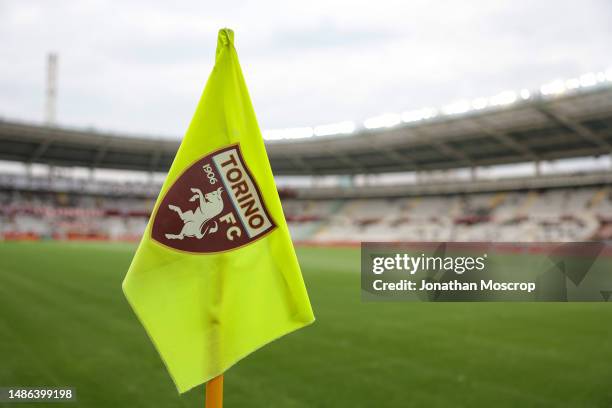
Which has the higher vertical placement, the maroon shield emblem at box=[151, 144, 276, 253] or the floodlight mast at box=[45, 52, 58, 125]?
the floodlight mast at box=[45, 52, 58, 125]

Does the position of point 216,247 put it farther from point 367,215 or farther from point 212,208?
point 367,215

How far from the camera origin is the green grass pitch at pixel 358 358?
4176mm

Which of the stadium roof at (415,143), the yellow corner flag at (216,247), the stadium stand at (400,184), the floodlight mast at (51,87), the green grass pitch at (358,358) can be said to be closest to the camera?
the yellow corner flag at (216,247)

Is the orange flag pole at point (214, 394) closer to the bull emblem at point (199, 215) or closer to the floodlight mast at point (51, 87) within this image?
the bull emblem at point (199, 215)

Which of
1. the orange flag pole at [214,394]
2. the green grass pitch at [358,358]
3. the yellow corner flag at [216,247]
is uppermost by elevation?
the yellow corner flag at [216,247]

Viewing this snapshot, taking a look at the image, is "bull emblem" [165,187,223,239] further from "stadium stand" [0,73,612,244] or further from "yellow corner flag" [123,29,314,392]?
"stadium stand" [0,73,612,244]

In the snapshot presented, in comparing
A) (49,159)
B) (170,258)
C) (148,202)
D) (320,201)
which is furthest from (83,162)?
(170,258)

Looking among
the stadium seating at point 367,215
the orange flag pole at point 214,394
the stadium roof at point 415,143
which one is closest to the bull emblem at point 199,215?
the orange flag pole at point 214,394

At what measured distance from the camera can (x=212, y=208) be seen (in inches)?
74.4

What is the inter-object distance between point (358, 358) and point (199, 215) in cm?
411

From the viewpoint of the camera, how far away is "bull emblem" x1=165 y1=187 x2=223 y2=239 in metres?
1.87

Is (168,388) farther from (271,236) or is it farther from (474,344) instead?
(474,344)

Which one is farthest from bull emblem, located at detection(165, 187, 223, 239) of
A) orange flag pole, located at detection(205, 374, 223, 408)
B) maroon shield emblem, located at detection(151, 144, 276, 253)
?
orange flag pole, located at detection(205, 374, 223, 408)

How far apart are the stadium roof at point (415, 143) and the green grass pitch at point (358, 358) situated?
82.7 ft
